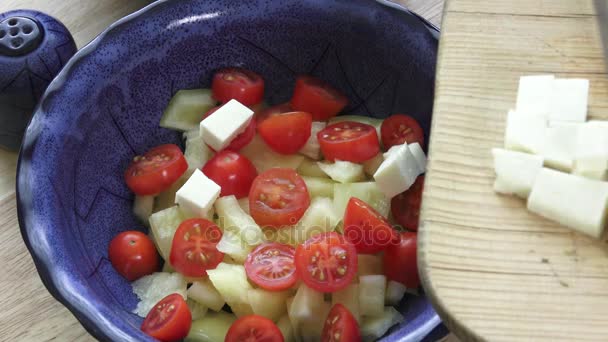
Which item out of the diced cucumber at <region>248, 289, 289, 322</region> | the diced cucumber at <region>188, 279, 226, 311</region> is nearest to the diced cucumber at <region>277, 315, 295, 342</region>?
the diced cucumber at <region>248, 289, 289, 322</region>

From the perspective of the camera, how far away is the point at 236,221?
139 cm

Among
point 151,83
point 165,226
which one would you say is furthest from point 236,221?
point 151,83

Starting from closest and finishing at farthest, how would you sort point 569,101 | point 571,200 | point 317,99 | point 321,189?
1. point 571,200
2. point 569,101
3. point 321,189
4. point 317,99

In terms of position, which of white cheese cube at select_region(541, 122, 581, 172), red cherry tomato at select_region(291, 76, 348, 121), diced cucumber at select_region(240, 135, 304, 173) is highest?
white cheese cube at select_region(541, 122, 581, 172)

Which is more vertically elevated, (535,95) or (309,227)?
(535,95)

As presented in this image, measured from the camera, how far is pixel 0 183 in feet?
5.18

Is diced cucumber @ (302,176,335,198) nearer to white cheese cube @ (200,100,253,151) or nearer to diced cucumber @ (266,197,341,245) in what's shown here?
diced cucumber @ (266,197,341,245)

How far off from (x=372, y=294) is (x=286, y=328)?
18 centimetres

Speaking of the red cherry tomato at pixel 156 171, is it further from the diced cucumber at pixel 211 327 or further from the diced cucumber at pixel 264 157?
the diced cucumber at pixel 211 327

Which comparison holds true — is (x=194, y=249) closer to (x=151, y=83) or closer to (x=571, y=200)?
(x=151, y=83)

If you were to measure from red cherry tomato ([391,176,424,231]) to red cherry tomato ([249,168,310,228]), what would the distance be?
0.19 meters

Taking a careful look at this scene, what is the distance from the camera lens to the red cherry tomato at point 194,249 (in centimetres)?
135

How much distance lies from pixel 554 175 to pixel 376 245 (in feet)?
1.35

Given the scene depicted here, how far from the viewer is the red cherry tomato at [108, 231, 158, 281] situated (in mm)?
1391
